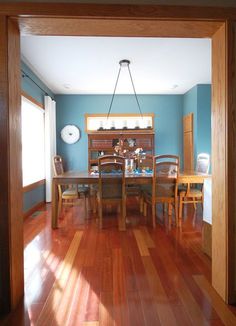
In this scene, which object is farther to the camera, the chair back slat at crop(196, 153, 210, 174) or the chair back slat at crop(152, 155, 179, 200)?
the chair back slat at crop(196, 153, 210, 174)

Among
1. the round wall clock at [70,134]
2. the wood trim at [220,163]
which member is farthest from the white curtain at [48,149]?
the wood trim at [220,163]

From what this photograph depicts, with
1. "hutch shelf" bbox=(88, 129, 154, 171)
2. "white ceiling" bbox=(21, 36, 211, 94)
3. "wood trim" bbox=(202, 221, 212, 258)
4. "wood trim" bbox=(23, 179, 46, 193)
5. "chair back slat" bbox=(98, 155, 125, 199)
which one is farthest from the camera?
"hutch shelf" bbox=(88, 129, 154, 171)

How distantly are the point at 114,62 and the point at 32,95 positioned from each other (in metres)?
1.65

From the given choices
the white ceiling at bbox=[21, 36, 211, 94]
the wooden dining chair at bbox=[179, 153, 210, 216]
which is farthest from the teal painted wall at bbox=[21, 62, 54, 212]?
the wooden dining chair at bbox=[179, 153, 210, 216]

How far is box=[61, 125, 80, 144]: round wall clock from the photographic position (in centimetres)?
575

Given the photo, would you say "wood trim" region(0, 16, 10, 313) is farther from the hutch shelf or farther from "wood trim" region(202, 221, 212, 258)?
the hutch shelf

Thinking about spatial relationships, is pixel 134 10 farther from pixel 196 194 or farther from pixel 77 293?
pixel 196 194

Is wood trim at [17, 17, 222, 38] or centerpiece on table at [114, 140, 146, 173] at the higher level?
wood trim at [17, 17, 222, 38]

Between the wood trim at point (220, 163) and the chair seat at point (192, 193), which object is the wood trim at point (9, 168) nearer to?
the wood trim at point (220, 163)

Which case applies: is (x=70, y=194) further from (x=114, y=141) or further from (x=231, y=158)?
(x=231, y=158)

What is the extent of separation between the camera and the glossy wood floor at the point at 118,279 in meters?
1.52

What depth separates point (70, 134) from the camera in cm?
577

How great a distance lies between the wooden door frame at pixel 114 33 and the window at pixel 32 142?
240 cm

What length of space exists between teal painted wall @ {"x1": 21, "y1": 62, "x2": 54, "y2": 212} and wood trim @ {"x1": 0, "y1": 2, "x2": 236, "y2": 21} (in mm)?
2361
